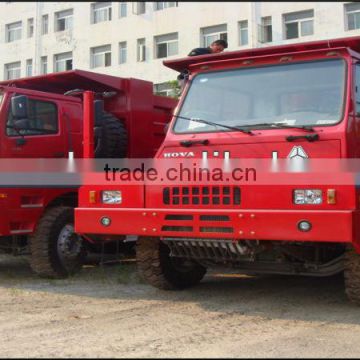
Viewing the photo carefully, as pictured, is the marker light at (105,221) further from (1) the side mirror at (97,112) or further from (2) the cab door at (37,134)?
(2) the cab door at (37,134)

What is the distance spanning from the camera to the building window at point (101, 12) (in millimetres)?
31625

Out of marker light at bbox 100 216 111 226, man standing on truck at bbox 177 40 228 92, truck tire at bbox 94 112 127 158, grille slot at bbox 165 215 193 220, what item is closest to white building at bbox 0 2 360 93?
truck tire at bbox 94 112 127 158

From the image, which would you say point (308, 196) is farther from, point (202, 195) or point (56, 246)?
point (56, 246)

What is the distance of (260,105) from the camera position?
559 cm

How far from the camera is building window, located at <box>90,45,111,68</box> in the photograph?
31703mm

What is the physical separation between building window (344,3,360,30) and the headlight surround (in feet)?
69.0

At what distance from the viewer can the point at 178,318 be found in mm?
5152

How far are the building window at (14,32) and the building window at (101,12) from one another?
4.58m

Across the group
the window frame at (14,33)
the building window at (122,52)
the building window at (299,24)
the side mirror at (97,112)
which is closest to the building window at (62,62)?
the window frame at (14,33)

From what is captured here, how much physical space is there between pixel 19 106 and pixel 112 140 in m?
1.33

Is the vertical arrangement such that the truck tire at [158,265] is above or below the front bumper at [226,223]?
below

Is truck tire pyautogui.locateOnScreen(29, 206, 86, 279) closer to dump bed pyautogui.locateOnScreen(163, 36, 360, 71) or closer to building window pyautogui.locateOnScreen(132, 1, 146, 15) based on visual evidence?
dump bed pyautogui.locateOnScreen(163, 36, 360, 71)

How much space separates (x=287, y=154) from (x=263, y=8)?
74.3ft

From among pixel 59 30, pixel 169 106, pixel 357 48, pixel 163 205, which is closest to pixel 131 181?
pixel 163 205
